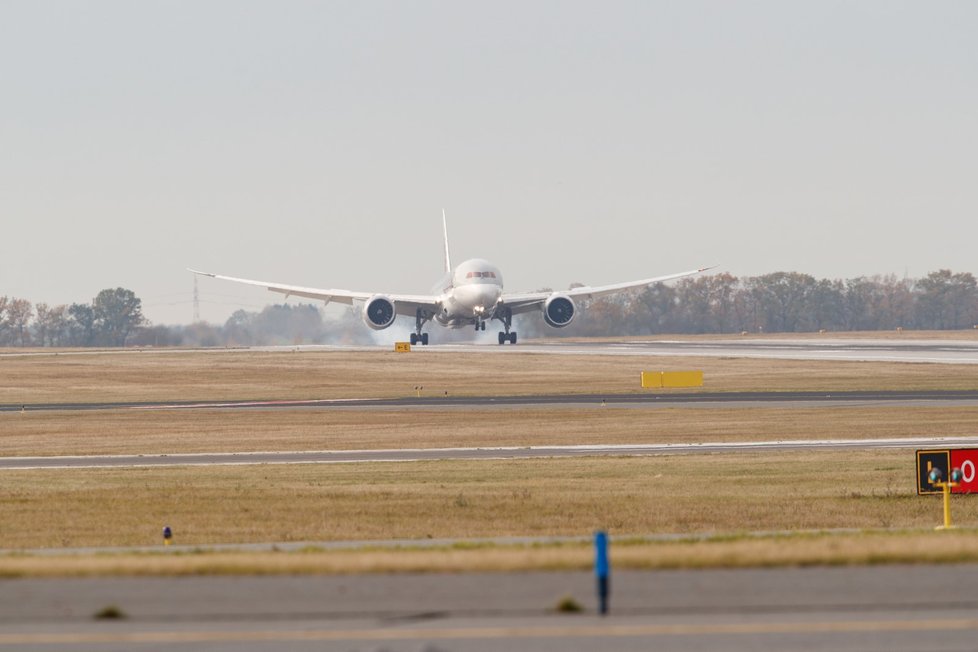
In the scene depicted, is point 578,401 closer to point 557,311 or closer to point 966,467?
point 966,467

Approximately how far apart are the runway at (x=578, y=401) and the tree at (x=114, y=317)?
12241 centimetres

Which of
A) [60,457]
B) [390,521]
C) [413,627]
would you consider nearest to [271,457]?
[60,457]

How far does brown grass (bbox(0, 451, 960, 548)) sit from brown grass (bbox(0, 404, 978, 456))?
756cm

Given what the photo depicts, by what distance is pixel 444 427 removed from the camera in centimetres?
5519

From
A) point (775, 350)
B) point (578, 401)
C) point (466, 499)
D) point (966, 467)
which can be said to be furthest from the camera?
point (775, 350)

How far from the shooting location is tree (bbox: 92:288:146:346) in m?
194

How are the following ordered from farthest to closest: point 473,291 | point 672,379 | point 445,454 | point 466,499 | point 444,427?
1. point 473,291
2. point 672,379
3. point 444,427
4. point 445,454
5. point 466,499

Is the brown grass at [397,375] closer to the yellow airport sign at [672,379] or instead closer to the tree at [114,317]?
the yellow airport sign at [672,379]

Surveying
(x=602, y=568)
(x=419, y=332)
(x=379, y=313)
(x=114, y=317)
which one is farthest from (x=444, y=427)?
(x=114, y=317)

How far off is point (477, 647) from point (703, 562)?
5879 millimetres

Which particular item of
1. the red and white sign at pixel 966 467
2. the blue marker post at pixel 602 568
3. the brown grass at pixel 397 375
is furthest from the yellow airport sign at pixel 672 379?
the blue marker post at pixel 602 568

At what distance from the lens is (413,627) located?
1425cm

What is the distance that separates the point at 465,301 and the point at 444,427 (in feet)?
146

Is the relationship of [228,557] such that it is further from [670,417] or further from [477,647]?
[670,417]
